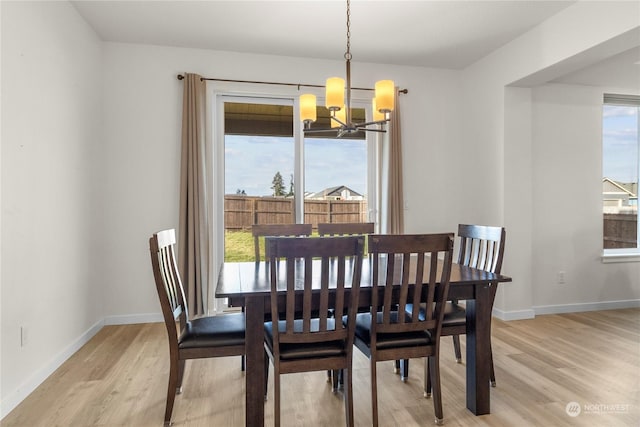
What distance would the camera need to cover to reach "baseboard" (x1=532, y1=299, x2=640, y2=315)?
4.07 metres

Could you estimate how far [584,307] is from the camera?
13.7 feet

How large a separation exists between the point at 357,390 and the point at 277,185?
7.57 feet

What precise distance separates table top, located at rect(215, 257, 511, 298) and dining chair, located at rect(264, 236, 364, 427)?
0.39ft

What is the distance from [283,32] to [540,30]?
2272mm

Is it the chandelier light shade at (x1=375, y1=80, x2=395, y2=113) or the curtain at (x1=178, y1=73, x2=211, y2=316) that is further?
the curtain at (x1=178, y1=73, x2=211, y2=316)

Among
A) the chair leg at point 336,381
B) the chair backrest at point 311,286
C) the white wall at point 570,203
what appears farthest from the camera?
the white wall at point 570,203

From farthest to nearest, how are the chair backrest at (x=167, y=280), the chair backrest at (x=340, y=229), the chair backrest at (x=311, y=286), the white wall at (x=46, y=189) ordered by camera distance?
the chair backrest at (x=340, y=229)
the white wall at (x=46, y=189)
the chair backrest at (x=167, y=280)
the chair backrest at (x=311, y=286)

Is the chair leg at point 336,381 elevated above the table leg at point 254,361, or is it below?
below

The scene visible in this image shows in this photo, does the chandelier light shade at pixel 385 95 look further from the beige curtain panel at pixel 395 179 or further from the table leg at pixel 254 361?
the beige curtain panel at pixel 395 179

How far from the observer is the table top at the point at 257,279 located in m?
1.80

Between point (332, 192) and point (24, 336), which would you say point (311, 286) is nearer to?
point (24, 336)

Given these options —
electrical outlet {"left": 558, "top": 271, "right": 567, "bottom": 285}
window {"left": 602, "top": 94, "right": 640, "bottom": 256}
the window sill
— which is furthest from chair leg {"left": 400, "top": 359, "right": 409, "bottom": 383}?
window {"left": 602, "top": 94, "right": 640, "bottom": 256}

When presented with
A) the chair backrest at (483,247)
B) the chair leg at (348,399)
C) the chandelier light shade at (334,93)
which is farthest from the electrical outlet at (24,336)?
the chair backrest at (483,247)

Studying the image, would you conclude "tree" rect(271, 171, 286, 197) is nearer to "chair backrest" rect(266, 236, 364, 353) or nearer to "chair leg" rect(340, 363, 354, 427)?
"chair backrest" rect(266, 236, 364, 353)
